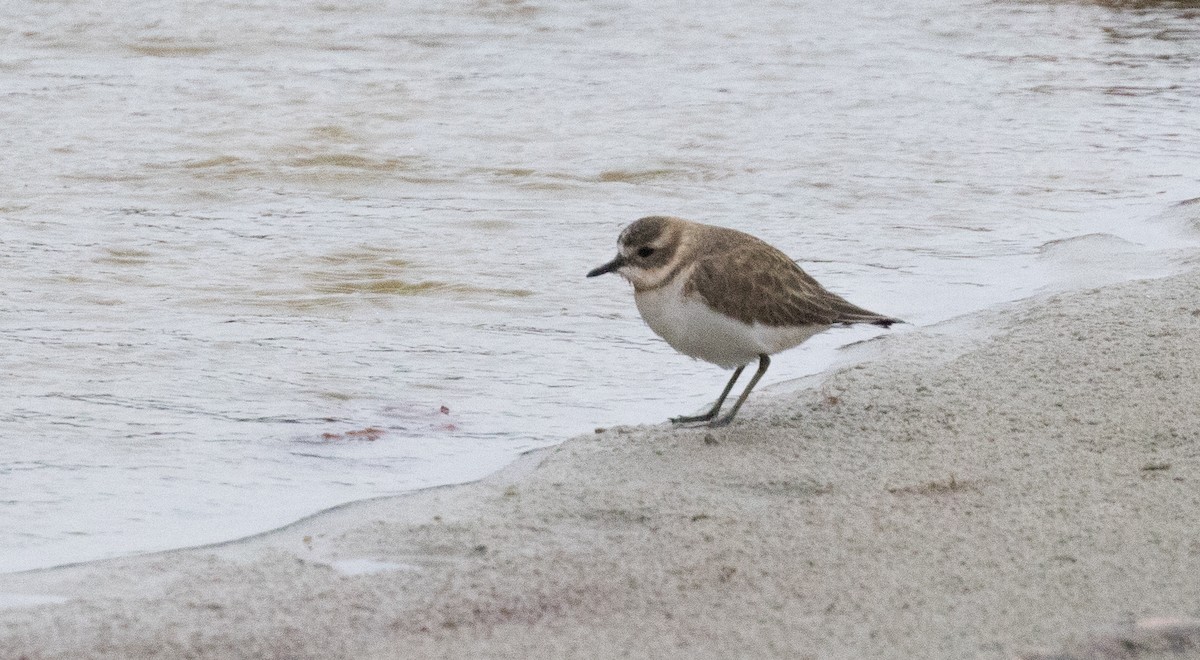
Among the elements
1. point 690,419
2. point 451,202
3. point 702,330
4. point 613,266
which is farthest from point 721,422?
point 451,202

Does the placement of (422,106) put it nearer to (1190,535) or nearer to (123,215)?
(123,215)

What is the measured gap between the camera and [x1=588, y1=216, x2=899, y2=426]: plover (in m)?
5.42

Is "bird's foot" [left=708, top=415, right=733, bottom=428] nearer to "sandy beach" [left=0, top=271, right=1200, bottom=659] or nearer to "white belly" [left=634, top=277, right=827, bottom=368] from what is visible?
"sandy beach" [left=0, top=271, right=1200, bottom=659]

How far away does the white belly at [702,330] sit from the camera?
5410 millimetres

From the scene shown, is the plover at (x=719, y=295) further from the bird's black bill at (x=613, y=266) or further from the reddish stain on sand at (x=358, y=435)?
the reddish stain on sand at (x=358, y=435)

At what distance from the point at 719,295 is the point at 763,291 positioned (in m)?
0.18

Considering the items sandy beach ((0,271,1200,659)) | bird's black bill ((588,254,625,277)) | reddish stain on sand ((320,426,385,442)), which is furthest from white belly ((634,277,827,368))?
reddish stain on sand ((320,426,385,442))

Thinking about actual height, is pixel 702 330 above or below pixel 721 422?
above

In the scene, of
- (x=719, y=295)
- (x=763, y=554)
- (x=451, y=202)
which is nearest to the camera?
(x=763, y=554)

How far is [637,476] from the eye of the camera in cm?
499

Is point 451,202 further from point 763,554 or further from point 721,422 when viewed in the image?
point 763,554

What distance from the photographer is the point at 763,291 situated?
550 centimetres

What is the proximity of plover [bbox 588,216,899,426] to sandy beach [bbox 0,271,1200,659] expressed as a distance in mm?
268

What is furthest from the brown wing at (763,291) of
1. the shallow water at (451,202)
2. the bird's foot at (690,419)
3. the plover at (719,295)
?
the shallow water at (451,202)
